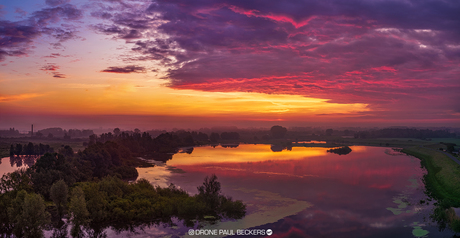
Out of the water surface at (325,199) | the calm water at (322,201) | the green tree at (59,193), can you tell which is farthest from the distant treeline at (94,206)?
the water surface at (325,199)

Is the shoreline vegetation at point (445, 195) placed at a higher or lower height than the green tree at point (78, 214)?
lower

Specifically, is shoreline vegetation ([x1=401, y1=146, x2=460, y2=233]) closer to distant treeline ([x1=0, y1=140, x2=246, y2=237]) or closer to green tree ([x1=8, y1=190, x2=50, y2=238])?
distant treeline ([x1=0, y1=140, x2=246, y2=237])

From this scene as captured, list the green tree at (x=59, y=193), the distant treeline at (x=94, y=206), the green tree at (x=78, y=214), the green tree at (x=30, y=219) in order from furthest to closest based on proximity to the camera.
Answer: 1. the green tree at (x=59, y=193)
2. the green tree at (x=78, y=214)
3. the distant treeline at (x=94, y=206)
4. the green tree at (x=30, y=219)

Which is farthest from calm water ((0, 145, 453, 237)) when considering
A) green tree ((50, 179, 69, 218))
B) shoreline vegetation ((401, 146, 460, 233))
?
green tree ((50, 179, 69, 218))

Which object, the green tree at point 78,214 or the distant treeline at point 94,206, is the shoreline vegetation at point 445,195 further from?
the green tree at point 78,214

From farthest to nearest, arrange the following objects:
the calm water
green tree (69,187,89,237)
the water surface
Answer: the water surface
the calm water
green tree (69,187,89,237)

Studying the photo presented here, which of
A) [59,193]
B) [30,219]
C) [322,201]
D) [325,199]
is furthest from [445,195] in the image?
[30,219]

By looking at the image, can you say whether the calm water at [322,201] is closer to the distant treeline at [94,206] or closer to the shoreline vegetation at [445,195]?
the shoreline vegetation at [445,195]

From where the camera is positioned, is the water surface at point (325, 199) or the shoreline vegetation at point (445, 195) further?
the shoreline vegetation at point (445, 195)

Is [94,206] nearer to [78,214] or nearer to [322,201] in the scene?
[78,214]

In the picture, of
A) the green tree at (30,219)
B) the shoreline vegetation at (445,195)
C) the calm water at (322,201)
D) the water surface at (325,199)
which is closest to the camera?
the green tree at (30,219)

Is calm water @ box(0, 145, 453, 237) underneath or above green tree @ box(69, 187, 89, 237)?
underneath

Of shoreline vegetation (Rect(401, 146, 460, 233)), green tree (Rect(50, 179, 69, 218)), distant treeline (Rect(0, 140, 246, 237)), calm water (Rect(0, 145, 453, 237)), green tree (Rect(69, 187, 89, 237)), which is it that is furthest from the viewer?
green tree (Rect(50, 179, 69, 218))
